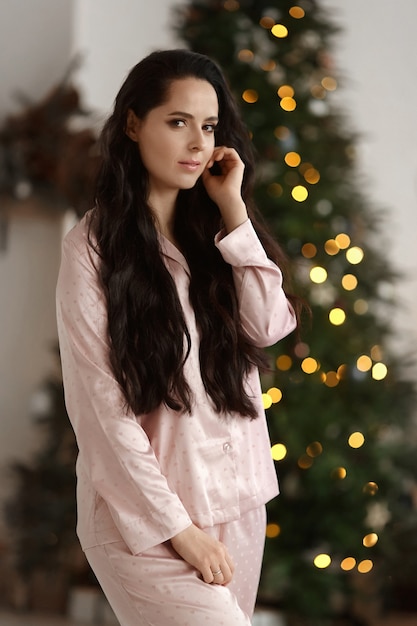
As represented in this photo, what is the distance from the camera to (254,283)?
1.87m

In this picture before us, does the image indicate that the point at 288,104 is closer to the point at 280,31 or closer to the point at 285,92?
the point at 285,92

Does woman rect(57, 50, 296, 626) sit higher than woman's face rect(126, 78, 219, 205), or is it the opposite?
woman's face rect(126, 78, 219, 205)

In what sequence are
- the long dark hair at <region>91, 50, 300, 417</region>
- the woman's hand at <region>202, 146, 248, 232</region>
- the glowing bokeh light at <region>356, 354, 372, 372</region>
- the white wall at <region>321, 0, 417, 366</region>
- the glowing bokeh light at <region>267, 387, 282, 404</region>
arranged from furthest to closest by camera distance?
1. the white wall at <region>321, 0, 417, 366</region>
2. the glowing bokeh light at <region>356, 354, 372, 372</region>
3. the glowing bokeh light at <region>267, 387, 282, 404</region>
4. the woman's hand at <region>202, 146, 248, 232</region>
5. the long dark hair at <region>91, 50, 300, 417</region>

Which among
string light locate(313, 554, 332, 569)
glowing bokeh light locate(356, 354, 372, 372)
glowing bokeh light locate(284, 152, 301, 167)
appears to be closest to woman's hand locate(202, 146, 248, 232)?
glowing bokeh light locate(284, 152, 301, 167)

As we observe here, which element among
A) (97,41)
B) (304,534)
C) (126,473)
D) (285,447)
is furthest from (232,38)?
(126,473)

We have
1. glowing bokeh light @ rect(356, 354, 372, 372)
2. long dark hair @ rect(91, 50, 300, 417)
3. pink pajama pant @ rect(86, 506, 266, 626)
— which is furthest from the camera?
glowing bokeh light @ rect(356, 354, 372, 372)

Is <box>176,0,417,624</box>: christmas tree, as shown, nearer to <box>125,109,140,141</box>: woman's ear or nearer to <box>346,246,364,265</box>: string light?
<box>346,246,364,265</box>: string light

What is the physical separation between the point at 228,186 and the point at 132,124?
220 millimetres

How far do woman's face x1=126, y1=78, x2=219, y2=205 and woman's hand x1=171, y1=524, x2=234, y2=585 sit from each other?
643 mm

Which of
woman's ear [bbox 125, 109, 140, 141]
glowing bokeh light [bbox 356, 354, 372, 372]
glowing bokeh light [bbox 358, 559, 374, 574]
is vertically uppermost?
woman's ear [bbox 125, 109, 140, 141]

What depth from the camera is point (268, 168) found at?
3.66 meters

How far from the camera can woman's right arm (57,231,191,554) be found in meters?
1.67

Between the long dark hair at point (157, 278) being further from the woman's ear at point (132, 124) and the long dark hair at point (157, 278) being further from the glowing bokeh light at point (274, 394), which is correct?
the glowing bokeh light at point (274, 394)

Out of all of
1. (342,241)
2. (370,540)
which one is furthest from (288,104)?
(370,540)
